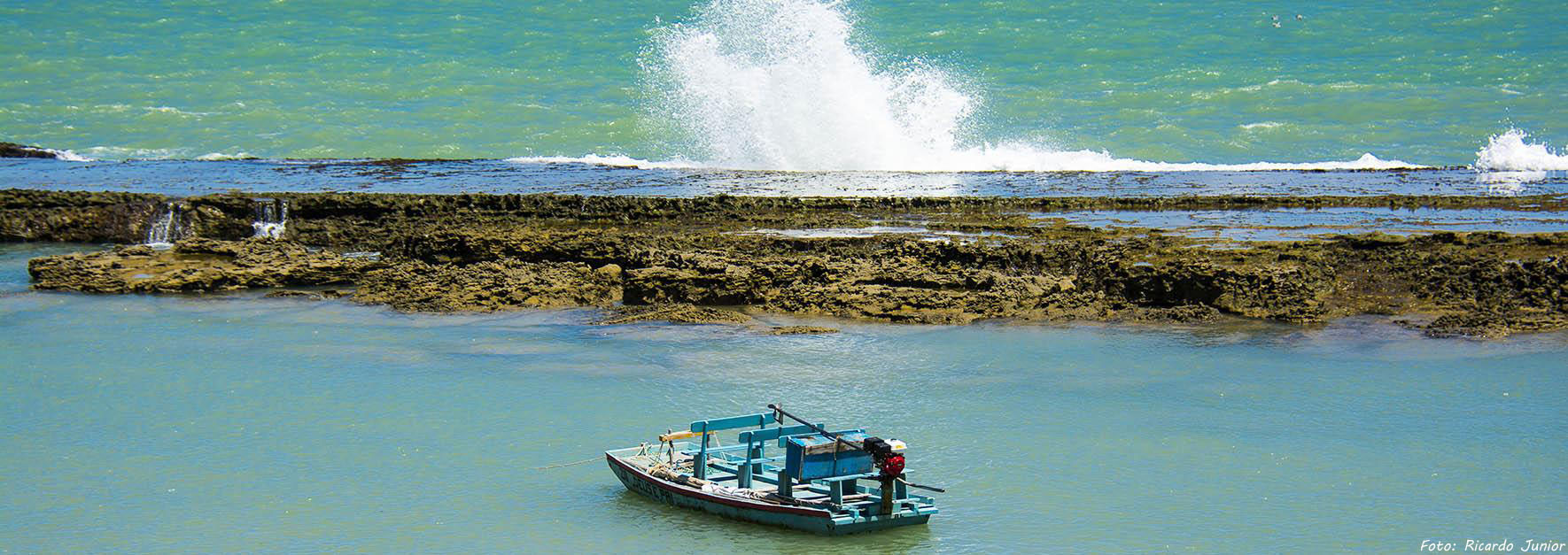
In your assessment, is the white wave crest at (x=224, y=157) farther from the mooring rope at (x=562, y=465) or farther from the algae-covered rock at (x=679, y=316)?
the mooring rope at (x=562, y=465)

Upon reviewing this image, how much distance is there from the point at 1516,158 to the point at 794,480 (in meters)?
24.5

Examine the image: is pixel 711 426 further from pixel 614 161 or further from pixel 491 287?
pixel 614 161

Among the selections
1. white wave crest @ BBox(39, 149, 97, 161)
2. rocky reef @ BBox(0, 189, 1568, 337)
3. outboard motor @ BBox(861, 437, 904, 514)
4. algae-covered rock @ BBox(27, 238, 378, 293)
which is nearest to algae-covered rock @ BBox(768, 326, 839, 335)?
rocky reef @ BBox(0, 189, 1568, 337)

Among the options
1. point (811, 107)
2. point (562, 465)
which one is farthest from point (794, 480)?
point (811, 107)

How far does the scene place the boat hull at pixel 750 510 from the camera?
295 inches

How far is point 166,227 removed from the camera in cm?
1983

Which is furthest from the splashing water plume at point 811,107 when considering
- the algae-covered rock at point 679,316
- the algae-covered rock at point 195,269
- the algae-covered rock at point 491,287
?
the algae-covered rock at point 679,316

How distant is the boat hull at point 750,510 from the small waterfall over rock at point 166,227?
549 inches

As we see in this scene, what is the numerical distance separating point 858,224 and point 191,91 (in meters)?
32.2

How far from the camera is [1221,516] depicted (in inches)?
318

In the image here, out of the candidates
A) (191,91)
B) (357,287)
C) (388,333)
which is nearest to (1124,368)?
(388,333)

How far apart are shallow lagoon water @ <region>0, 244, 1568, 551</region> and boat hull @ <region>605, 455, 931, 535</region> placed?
88 millimetres

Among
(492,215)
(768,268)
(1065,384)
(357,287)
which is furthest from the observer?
(492,215)

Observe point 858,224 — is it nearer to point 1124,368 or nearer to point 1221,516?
point 1124,368
